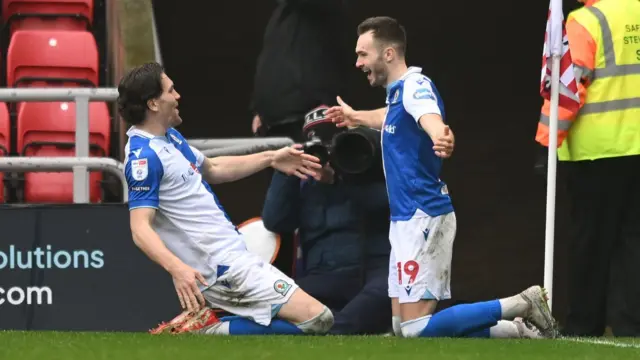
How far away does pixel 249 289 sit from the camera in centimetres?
648

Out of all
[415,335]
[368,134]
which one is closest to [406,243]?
[415,335]

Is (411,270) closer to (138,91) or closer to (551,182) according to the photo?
(551,182)

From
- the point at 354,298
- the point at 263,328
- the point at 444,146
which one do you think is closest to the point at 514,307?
the point at 444,146

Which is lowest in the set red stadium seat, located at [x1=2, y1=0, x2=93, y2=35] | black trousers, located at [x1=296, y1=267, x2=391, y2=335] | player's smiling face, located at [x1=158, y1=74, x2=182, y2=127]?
black trousers, located at [x1=296, y1=267, x2=391, y2=335]

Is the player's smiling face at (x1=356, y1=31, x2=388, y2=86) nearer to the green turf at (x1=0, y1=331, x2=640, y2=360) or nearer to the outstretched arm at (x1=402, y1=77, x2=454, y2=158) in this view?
the outstretched arm at (x1=402, y1=77, x2=454, y2=158)

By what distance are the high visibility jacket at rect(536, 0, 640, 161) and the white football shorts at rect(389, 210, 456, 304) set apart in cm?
107

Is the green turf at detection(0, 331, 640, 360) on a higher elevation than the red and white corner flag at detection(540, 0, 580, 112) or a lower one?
lower

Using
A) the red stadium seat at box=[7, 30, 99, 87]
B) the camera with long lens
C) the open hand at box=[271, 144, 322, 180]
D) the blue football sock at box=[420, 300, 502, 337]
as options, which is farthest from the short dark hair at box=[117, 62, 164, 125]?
the red stadium seat at box=[7, 30, 99, 87]

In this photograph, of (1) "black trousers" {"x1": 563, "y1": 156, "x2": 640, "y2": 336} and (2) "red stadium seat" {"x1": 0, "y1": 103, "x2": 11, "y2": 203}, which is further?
(2) "red stadium seat" {"x1": 0, "y1": 103, "x2": 11, "y2": 203}

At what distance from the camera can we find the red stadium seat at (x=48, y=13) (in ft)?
32.0

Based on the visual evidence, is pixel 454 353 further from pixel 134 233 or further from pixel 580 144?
pixel 580 144

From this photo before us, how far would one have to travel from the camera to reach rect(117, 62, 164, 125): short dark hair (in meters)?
6.46

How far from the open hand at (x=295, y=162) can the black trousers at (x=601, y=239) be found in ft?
5.04

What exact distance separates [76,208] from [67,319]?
0.57m
